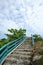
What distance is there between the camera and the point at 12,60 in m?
11.2

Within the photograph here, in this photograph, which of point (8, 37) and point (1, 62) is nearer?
point (1, 62)

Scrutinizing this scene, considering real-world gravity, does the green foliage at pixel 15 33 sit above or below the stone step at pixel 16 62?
above

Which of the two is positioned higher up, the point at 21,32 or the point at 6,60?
the point at 21,32

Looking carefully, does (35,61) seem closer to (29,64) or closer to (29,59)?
(29,64)

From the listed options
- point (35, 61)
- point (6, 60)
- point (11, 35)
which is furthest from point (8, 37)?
point (35, 61)

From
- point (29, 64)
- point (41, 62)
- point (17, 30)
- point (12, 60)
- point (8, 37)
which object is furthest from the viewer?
point (17, 30)

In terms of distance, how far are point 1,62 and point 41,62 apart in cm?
272

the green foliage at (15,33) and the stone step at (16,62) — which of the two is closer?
the stone step at (16,62)

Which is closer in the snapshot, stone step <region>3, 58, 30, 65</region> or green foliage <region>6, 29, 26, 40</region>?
stone step <region>3, 58, 30, 65</region>

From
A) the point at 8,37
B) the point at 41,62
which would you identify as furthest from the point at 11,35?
the point at 41,62

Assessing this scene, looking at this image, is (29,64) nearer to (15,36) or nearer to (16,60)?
(16,60)

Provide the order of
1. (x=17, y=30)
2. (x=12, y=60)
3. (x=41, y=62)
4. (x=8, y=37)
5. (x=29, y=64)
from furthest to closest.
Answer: (x=17, y=30), (x=8, y=37), (x=12, y=60), (x=29, y=64), (x=41, y=62)

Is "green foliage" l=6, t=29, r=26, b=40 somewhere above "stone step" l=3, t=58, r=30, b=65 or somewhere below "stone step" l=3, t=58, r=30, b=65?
above

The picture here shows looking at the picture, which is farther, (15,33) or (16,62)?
(15,33)
